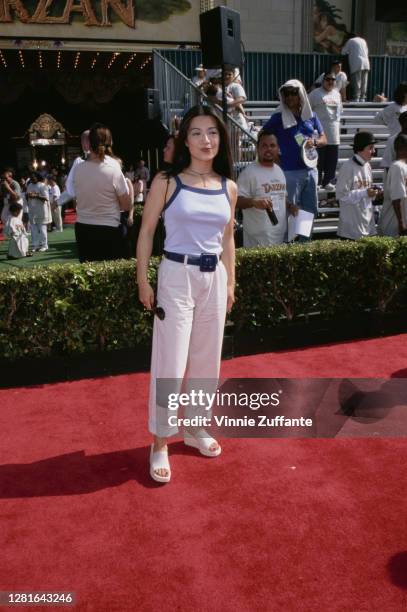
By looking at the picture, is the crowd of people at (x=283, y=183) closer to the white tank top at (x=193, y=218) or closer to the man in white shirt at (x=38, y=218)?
the white tank top at (x=193, y=218)

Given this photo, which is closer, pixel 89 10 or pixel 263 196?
pixel 263 196

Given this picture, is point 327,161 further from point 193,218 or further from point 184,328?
point 184,328

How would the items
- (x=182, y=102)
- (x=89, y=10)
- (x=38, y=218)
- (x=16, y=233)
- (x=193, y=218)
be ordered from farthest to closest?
(x=89, y=10) < (x=38, y=218) < (x=16, y=233) < (x=182, y=102) < (x=193, y=218)

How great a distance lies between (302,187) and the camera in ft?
22.6

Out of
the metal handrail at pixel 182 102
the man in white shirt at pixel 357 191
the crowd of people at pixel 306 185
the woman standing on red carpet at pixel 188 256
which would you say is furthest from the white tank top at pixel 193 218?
the metal handrail at pixel 182 102

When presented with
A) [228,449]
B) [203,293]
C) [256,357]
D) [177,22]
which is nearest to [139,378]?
[256,357]

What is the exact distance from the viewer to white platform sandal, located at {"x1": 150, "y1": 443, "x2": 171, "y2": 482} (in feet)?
10.7

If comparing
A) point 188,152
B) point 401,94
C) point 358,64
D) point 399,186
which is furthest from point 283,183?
point 358,64

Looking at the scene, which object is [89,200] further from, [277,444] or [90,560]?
[90,560]

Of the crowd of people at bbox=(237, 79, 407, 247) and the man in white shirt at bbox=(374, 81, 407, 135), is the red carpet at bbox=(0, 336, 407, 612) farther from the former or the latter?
the man in white shirt at bbox=(374, 81, 407, 135)

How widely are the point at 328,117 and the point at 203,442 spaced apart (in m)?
7.14

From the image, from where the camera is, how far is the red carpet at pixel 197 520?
2.45 metres

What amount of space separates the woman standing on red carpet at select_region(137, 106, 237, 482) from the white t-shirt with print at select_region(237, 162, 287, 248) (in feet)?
7.55

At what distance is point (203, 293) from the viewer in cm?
319
